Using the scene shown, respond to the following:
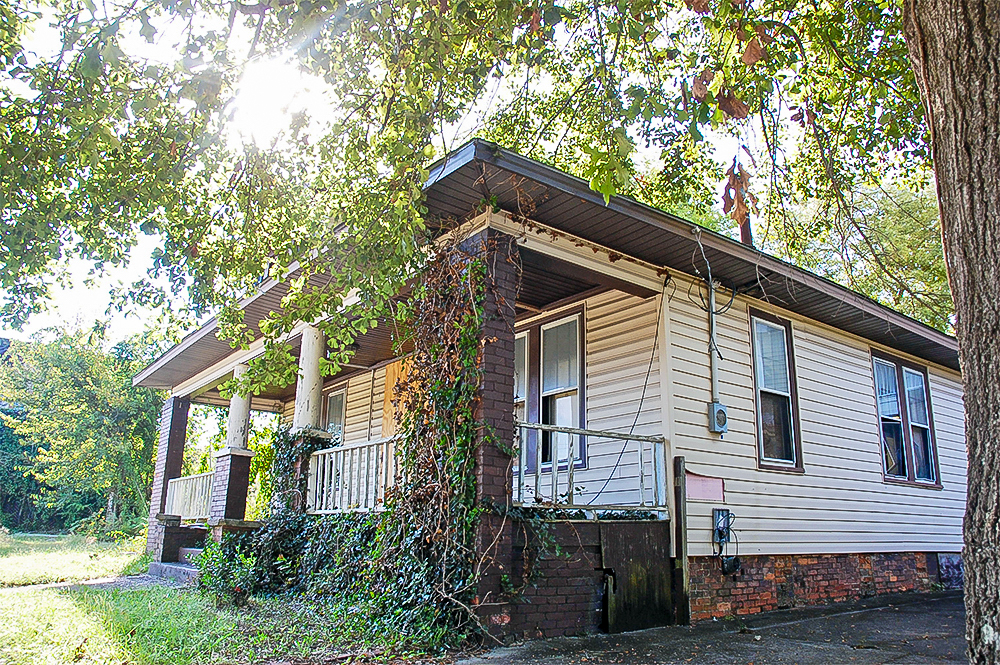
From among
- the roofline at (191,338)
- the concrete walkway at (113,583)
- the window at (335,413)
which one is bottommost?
the concrete walkway at (113,583)

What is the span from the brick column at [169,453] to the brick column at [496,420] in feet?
32.9

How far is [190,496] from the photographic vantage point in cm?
1213

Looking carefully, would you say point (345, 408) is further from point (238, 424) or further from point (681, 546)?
point (681, 546)

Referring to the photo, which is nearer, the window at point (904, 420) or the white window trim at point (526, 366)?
the white window trim at point (526, 366)

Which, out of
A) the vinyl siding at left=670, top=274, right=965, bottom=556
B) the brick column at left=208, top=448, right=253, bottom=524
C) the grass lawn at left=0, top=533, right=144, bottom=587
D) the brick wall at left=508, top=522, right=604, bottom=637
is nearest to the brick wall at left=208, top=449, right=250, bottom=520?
the brick column at left=208, top=448, right=253, bottom=524

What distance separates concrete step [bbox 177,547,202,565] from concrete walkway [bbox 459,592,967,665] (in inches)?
287

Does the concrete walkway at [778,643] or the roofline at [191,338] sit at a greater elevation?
the roofline at [191,338]

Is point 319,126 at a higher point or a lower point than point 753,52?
higher

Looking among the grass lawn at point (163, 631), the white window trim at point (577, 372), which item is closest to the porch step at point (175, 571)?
the grass lawn at point (163, 631)

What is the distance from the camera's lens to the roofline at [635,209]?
19.7 ft

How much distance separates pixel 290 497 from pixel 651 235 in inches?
209

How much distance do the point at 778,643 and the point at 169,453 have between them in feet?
39.0

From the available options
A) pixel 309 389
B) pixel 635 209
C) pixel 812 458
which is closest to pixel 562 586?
pixel 635 209

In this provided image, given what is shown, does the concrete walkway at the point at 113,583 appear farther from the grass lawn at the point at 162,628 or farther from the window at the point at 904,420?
the window at the point at 904,420
